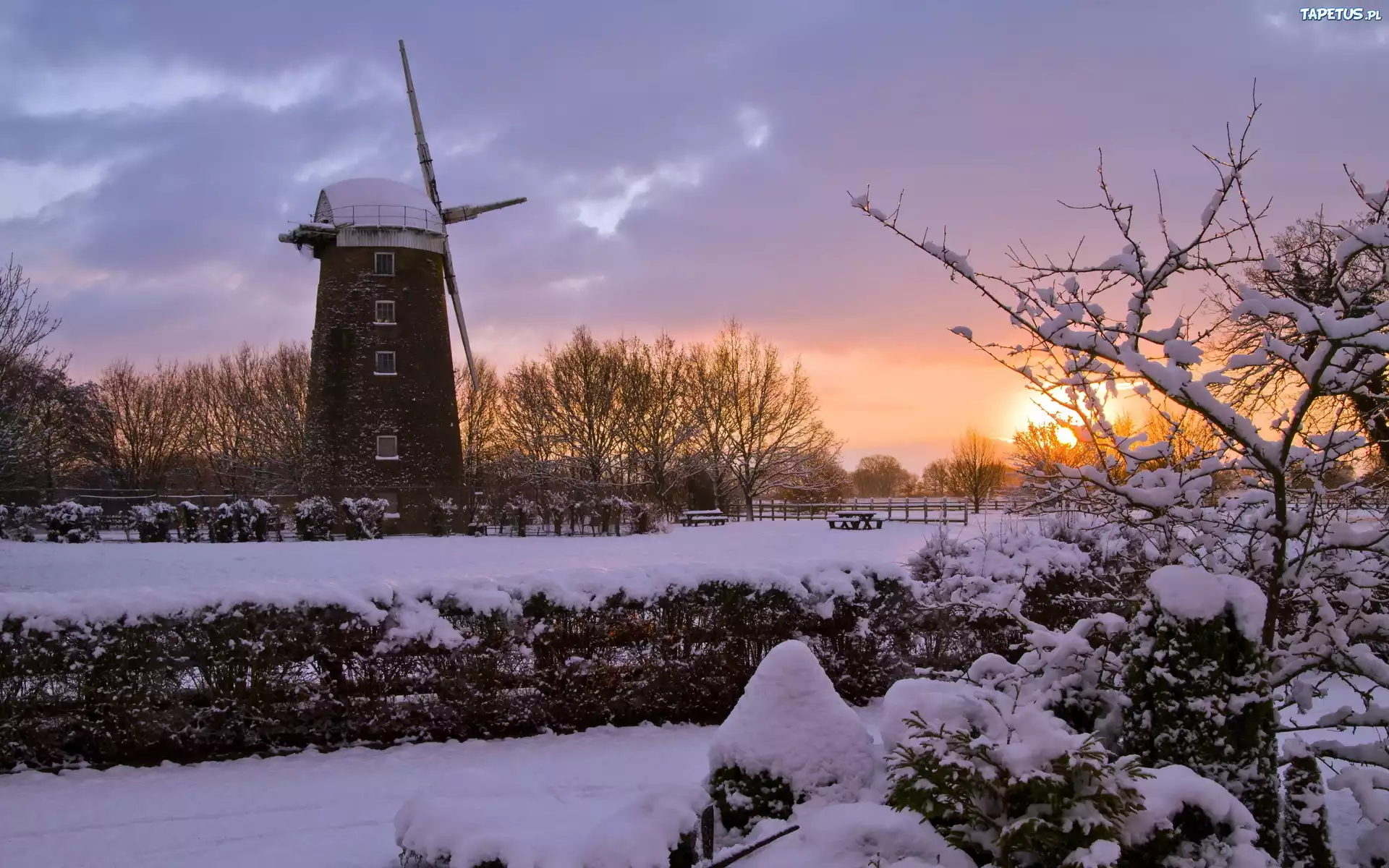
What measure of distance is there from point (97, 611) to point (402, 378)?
26649mm

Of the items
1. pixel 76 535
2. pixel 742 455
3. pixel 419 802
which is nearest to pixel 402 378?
pixel 76 535

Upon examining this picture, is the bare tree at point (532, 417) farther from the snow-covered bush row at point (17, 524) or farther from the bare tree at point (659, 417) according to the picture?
the snow-covered bush row at point (17, 524)

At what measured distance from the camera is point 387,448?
3353 centimetres

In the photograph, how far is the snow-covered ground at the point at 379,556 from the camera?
20672mm

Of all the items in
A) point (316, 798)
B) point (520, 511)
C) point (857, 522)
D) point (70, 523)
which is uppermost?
point (520, 511)

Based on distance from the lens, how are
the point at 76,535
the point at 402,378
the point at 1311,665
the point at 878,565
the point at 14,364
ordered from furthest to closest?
the point at 402,378 → the point at 76,535 → the point at 14,364 → the point at 878,565 → the point at 1311,665

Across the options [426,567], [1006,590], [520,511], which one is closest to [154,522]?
[520,511]

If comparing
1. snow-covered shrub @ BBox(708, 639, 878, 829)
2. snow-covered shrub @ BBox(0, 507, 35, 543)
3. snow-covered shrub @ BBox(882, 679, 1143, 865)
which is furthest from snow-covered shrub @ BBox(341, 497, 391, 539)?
snow-covered shrub @ BBox(882, 679, 1143, 865)

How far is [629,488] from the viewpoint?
44875 mm

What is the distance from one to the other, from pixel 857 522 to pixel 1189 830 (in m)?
32.8

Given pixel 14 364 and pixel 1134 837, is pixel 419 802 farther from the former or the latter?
pixel 14 364

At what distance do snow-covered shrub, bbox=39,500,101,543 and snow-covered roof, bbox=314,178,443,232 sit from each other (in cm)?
1331

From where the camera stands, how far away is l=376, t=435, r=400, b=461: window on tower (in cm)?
3341

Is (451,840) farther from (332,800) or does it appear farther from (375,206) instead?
(375,206)
